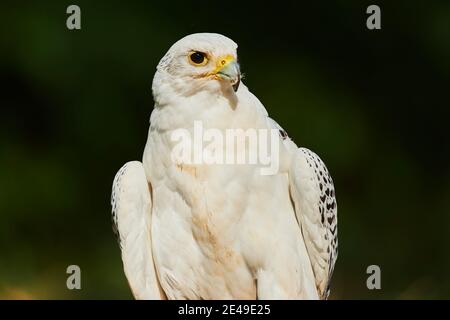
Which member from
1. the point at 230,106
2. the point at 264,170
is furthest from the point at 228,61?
the point at 264,170

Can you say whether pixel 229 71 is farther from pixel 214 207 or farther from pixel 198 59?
pixel 214 207

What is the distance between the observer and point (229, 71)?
351 centimetres

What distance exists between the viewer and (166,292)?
3791 millimetres

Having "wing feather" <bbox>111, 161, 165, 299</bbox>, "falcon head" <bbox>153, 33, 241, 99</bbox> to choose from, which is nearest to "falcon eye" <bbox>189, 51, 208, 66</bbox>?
"falcon head" <bbox>153, 33, 241, 99</bbox>

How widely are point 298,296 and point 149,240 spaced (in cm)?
71

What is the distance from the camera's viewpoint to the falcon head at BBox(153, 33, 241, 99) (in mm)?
3531

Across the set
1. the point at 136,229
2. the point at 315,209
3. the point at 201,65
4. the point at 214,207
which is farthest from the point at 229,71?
the point at 136,229

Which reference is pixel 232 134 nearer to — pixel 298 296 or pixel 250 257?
pixel 250 257

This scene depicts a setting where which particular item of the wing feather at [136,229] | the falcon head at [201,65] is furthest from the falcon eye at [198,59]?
the wing feather at [136,229]

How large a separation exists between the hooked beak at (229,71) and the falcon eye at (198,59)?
7 centimetres

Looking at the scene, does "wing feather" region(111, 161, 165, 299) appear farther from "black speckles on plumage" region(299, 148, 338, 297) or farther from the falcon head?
"black speckles on plumage" region(299, 148, 338, 297)

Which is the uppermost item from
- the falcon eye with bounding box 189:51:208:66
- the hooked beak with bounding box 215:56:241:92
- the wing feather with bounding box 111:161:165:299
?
the falcon eye with bounding box 189:51:208:66

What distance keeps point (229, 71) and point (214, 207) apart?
578mm

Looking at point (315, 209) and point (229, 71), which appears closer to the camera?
point (229, 71)
